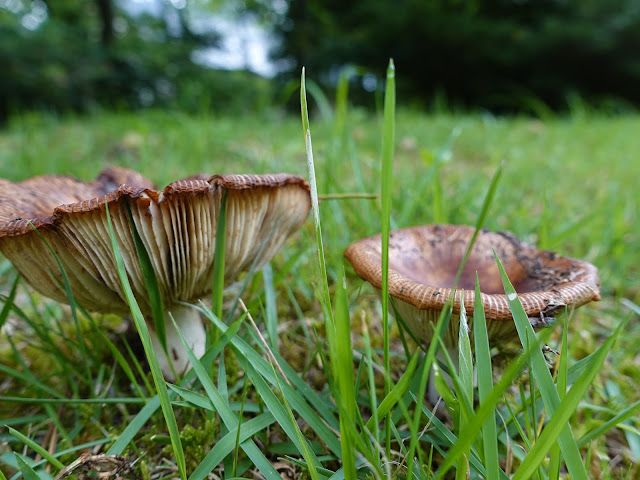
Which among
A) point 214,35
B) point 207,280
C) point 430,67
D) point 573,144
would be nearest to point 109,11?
point 214,35

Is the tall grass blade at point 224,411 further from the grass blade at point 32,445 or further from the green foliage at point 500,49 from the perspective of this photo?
the green foliage at point 500,49

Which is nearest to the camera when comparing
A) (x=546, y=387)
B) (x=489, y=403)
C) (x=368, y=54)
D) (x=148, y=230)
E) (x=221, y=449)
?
(x=489, y=403)

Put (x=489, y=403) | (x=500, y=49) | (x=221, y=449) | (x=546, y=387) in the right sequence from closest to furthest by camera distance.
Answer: (x=489, y=403) < (x=546, y=387) < (x=221, y=449) < (x=500, y=49)

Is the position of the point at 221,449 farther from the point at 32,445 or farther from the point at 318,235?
the point at 318,235

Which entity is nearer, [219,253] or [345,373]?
[345,373]

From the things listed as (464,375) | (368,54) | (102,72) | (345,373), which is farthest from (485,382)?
(368,54)

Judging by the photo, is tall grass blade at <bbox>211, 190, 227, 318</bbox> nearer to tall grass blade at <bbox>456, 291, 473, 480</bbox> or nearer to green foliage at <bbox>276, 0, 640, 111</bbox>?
tall grass blade at <bbox>456, 291, 473, 480</bbox>
